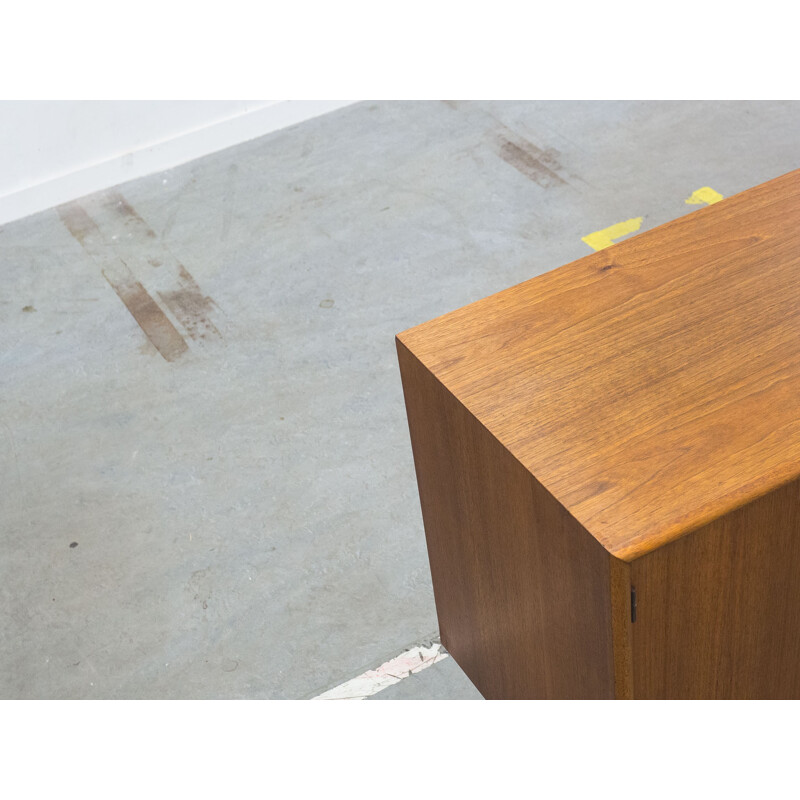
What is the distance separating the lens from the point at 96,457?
90.5 inches

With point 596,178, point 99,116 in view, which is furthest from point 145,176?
point 596,178

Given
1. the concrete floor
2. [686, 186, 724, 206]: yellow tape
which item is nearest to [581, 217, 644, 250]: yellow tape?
the concrete floor

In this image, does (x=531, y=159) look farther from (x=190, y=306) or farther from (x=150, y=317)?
(x=150, y=317)

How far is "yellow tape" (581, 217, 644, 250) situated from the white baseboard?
1.38m

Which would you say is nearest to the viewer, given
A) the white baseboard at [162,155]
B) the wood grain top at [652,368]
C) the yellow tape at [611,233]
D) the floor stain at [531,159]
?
the wood grain top at [652,368]

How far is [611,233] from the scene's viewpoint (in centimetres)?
278

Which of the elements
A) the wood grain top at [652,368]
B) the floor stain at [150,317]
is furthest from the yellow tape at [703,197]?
the floor stain at [150,317]

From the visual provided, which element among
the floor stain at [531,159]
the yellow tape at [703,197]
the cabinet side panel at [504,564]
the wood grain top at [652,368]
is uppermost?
the wood grain top at [652,368]

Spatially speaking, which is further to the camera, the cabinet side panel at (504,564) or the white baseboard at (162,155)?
the white baseboard at (162,155)

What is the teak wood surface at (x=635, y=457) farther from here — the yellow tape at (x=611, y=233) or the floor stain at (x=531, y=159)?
the floor stain at (x=531, y=159)

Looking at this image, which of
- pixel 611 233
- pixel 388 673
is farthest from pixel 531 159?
pixel 388 673

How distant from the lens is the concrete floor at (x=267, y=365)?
186 cm

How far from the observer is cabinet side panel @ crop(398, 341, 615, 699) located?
43.1 inches

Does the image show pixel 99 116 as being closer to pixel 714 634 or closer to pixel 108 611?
pixel 108 611
